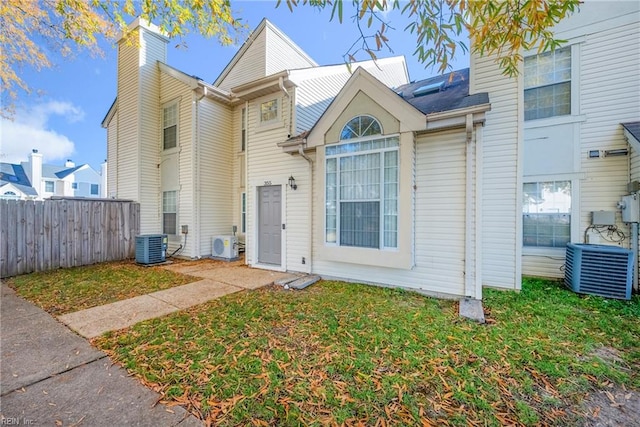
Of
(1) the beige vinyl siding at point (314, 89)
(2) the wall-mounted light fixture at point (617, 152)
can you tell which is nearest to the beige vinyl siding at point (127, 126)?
(1) the beige vinyl siding at point (314, 89)

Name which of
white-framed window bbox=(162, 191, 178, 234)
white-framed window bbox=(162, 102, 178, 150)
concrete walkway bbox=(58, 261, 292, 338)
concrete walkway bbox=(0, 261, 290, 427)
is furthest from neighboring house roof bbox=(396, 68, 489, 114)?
white-framed window bbox=(162, 191, 178, 234)

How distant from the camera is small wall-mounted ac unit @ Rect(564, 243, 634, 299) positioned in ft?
15.9

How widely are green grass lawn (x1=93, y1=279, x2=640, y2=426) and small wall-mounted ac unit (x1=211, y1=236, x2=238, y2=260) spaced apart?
A: 4392mm

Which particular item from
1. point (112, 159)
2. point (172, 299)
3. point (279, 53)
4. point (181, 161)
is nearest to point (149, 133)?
point (181, 161)

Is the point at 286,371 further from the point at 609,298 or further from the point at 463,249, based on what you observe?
the point at 609,298

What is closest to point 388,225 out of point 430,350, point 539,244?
point 430,350

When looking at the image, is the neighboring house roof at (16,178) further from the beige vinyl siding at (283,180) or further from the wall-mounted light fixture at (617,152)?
the wall-mounted light fixture at (617,152)

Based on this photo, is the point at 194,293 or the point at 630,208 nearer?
the point at 630,208

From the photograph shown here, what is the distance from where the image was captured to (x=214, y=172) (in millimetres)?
9672

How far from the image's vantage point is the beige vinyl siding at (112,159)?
35.1 ft

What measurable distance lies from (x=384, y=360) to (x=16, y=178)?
3488 cm

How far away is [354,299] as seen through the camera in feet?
16.2

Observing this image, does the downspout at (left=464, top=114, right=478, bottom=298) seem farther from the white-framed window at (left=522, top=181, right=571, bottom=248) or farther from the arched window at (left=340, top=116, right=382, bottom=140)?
the white-framed window at (left=522, top=181, right=571, bottom=248)

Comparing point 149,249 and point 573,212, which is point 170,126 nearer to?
point 149,249
